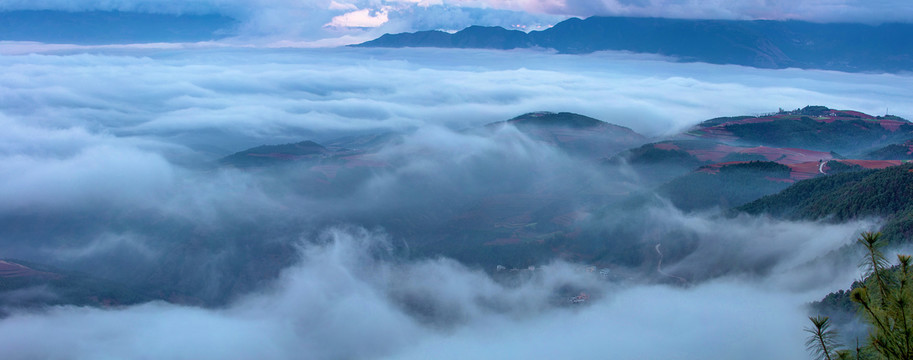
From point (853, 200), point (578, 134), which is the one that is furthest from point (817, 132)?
point (853, 200)

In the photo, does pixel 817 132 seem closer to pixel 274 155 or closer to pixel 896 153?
pixel 896 153

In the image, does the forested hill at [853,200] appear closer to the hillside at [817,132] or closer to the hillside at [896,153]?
the hillside at [896,153]

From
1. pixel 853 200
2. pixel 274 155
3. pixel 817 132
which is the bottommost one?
pixel 853 200

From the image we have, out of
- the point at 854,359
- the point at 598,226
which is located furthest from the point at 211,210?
the point at 854,359

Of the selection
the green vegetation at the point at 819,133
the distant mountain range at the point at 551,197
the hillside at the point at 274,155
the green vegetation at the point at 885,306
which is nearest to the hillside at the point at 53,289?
the distant mountain range at the point at 551,197

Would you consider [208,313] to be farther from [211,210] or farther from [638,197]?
[638,197]

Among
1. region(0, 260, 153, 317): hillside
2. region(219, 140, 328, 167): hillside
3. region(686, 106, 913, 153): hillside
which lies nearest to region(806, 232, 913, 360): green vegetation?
region(0, 260, 153, 317): hillside

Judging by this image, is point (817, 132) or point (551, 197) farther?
point (817, 132)

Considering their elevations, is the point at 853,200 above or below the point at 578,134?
below
